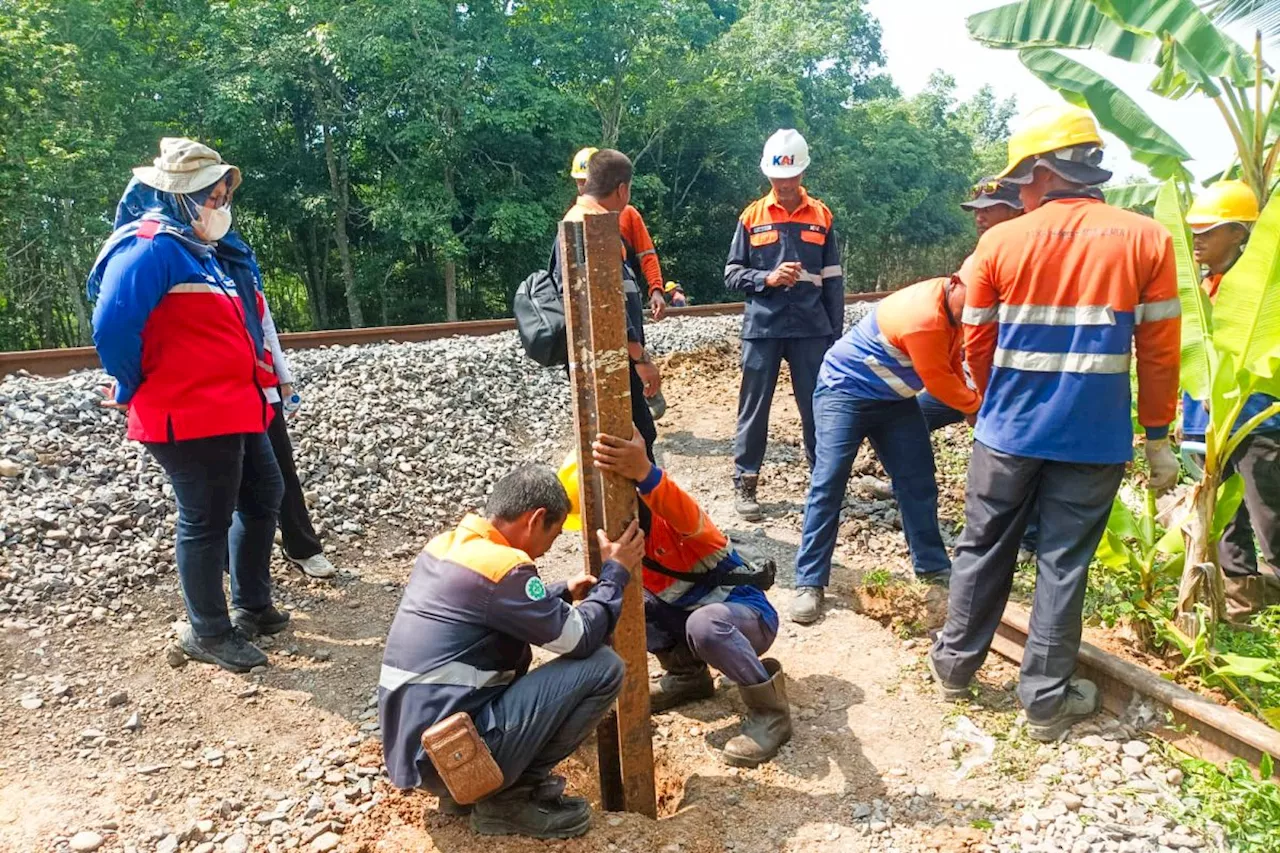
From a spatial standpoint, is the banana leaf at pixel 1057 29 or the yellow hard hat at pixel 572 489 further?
the banana leaf at pixel 1057 29

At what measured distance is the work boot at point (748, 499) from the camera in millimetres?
5488

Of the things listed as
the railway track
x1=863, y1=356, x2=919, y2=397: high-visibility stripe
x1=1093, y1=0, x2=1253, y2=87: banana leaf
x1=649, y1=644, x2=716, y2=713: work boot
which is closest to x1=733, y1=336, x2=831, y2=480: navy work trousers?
x1=863, y1=356, x2=919, y2=397: high-visibility stripe

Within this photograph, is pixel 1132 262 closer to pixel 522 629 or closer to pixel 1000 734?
pixel 1000 734

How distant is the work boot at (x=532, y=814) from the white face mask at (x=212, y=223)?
2498mm

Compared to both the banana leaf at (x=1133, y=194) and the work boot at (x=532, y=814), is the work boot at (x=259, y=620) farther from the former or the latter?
the banana leaf at (x=1133, y=194)

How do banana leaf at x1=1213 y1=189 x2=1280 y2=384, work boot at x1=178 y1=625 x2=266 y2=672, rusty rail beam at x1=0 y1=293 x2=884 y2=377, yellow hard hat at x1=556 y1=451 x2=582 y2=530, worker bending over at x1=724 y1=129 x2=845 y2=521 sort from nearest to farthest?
banana leaf at x1=1213 y1=189 x2=1280 y2=384 < yellow hard hat at x1=556 y1=451 x2=582 y2=530 < work boot at x1=178 y1=625 x2=266 y2=672 < worker bending over at x1=724 y1=129 x2=845 y2=521 < rusty rail beam at x1=0 y1=293 x2=884 y2=377

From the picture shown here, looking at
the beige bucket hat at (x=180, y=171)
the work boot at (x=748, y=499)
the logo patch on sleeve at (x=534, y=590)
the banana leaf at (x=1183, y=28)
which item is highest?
the banana leaf at (x=1183, y=28)

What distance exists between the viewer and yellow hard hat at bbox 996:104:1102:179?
2814 millimetres

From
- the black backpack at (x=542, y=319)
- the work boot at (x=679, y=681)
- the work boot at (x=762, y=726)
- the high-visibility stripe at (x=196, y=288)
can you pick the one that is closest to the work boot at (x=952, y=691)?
the work boot at (x=762, y=726)

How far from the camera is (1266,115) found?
489 centimetres

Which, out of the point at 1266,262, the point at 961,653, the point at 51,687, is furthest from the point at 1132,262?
the point at 51,687

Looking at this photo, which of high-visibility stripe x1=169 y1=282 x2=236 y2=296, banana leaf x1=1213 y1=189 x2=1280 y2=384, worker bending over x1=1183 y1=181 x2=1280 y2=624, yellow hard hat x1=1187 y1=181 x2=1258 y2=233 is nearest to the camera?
banana leaf x1=1213 y1=189 x2=1280 y2=384

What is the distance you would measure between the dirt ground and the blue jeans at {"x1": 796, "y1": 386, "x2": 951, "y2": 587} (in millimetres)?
349

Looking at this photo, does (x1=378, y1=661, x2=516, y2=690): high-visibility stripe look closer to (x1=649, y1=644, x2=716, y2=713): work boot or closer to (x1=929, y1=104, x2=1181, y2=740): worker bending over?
(x1=649, y1=644, x2=716, y2=713): work boot
